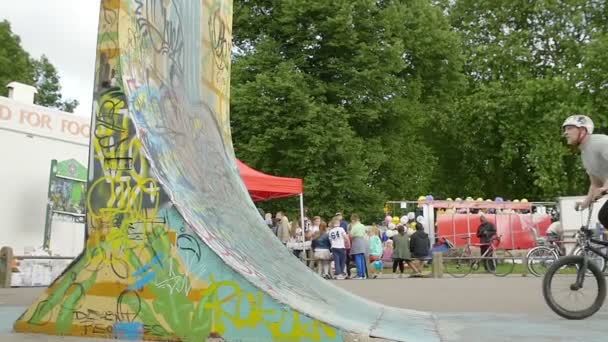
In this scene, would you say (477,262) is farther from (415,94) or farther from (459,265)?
(415,94)

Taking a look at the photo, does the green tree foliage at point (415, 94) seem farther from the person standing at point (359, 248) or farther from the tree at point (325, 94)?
the person standing at point (359, 248)

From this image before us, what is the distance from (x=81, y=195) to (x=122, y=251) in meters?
10.0

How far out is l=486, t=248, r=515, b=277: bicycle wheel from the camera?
17641mm

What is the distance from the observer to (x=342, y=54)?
1030 inches

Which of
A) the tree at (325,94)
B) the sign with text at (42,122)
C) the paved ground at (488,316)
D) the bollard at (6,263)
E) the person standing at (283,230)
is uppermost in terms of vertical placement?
the tree at (325,94)

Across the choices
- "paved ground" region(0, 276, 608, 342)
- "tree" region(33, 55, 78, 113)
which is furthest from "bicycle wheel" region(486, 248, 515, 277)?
"tree" region(33, 55, 78, 113)

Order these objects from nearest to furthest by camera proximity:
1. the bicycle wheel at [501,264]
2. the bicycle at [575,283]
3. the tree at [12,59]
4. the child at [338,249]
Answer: the bicycle at [575,283] < the child at [338,249] < the bicycle wheel at [501,264] < the tree at [12,59]

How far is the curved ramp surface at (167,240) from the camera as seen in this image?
14.5ft

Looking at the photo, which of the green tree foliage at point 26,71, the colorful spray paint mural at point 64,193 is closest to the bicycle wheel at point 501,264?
the colorful spray paint mural at point 64,193

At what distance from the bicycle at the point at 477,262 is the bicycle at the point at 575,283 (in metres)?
10.8

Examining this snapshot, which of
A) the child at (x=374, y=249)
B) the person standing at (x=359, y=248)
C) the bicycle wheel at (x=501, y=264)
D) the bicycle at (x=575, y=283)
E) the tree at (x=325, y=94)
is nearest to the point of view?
the bicycle at (x=575, y=283)

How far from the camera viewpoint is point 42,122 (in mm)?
12984

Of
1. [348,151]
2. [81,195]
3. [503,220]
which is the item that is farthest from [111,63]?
[503,220]

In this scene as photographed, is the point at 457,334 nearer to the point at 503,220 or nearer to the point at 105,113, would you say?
the point at 105,113
